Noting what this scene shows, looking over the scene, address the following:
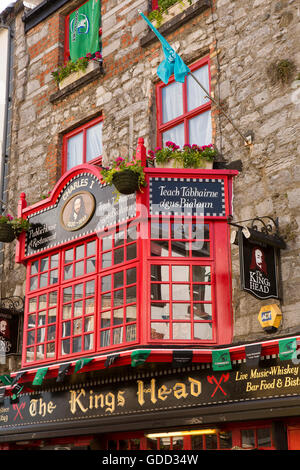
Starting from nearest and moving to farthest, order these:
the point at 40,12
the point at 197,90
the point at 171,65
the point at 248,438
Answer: the point at 248,438, the point at 171,65, the point at 197,90, the point at 40,12

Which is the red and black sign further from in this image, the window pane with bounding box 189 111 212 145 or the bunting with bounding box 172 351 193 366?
the window pane with bounding box 189 111 212 145

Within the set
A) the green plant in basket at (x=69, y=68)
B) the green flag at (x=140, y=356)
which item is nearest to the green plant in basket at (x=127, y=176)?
the green flag at (x=140, y=356)

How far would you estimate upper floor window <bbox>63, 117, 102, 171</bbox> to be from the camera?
1257 cm

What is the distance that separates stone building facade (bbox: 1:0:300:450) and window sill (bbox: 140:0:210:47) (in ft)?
0.06

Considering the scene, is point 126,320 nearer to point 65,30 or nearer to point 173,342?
point 173,342

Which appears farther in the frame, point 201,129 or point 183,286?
point 201,129

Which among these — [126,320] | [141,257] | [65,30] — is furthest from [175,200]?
[65,30]

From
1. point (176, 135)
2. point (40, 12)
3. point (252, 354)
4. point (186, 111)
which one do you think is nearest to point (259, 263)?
point (252, 354)

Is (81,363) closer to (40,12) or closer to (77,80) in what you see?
(77,80)

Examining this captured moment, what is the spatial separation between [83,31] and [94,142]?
2.55m

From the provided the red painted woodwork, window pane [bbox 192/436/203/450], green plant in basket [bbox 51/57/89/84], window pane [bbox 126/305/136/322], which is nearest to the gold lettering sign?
the red painted woodwork

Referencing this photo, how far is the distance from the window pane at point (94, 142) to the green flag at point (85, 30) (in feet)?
5.32

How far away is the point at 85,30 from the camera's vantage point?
13578mm
